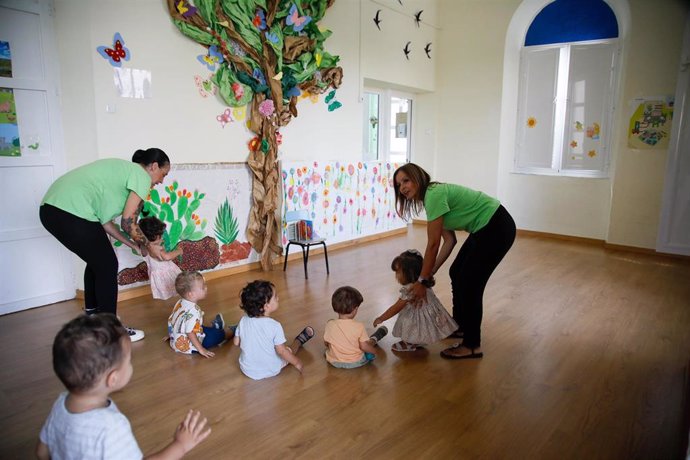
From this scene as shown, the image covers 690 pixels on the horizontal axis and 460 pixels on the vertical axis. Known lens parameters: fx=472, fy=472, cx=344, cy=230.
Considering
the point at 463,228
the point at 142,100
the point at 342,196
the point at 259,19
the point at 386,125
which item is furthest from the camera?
the point at 386,125

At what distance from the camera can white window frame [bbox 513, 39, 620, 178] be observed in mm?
6082

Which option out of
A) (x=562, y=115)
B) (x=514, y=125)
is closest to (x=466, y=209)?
(x=562, y=115)

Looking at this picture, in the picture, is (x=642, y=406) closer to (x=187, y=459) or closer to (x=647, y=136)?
(x=187, y=459)

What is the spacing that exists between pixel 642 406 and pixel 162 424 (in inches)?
90.1

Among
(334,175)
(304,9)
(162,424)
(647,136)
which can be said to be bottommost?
(162,424)

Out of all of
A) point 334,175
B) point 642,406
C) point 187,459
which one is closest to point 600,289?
point 642,406

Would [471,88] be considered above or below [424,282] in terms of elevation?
above

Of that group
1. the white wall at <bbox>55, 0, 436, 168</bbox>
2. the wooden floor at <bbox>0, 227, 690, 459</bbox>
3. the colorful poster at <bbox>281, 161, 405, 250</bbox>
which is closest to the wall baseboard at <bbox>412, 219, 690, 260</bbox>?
the wooden floor at <bbox>0, 227, 690, 459</bbox>

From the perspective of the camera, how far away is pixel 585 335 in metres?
3.18

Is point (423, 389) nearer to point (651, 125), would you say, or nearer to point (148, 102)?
point (148, 102)

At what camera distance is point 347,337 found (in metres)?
2.67

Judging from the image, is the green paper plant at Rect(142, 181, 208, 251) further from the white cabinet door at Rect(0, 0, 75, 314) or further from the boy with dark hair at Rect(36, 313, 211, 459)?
the boy with dark hair at Rect(36, 313, 211, 459)

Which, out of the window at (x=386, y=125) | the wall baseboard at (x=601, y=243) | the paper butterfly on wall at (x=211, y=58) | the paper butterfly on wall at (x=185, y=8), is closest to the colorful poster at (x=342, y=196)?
the window at (x=386, y=125)

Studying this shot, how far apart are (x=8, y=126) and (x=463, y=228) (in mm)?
3255
